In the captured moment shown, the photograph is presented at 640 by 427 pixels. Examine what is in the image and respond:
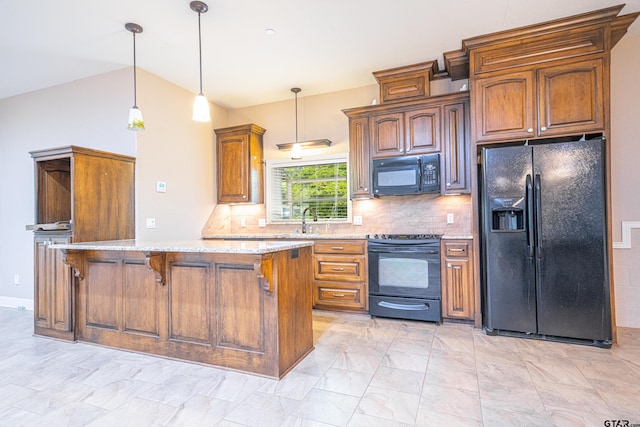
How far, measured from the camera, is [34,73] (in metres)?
3.75

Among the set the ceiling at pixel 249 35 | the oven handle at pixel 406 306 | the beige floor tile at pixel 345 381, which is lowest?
the beige floor tile at pixel 345 381

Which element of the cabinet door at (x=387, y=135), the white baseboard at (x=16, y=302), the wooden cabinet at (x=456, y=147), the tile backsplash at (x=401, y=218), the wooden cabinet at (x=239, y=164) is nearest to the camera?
the wooden cabinet at (x=456, y=147)

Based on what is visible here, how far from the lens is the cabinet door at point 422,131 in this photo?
3.63 m

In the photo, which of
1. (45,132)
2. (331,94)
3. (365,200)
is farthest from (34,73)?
(365,200)

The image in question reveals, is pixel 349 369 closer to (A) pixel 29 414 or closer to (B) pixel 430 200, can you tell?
(A) pixel 29 414

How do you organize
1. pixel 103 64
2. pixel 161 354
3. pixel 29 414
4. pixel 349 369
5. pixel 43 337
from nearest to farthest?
1. pixel 29 414
2. pixel 349 369
3. pixel 161 354
4. pixel 43 337
5. pixel 103 64

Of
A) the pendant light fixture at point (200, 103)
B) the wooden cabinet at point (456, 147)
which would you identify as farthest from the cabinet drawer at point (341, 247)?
the pendant light fixture at point (200, 103)

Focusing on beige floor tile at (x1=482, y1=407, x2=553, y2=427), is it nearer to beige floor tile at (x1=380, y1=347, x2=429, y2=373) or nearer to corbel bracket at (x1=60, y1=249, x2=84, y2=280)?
beige floor tile at (x1=380, y1=347, x2=429, y2=373)

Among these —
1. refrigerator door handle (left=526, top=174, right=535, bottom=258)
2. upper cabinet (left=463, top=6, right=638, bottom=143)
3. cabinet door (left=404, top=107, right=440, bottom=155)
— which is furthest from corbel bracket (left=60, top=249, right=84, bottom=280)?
refrigerator door handle (left=526, top=174, right=535, bottom=258)

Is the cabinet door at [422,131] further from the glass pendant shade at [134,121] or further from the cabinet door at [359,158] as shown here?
the glass pendant shade at [134,121]

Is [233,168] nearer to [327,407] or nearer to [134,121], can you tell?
[134,121]

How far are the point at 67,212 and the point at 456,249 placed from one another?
416cm

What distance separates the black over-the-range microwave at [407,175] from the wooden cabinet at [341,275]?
2.36ft

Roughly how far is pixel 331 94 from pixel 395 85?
932mm
